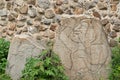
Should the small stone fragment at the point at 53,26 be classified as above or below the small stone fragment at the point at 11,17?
below

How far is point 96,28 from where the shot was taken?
6141 millimetres

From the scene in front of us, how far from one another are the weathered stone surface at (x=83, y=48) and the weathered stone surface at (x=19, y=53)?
41 centimetres

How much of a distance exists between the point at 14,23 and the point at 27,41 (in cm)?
190

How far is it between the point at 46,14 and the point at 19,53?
1.45m

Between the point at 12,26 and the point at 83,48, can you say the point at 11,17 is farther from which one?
the point at 83,48

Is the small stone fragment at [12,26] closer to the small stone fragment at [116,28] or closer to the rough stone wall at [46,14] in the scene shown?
the rough stone wall at [46,14]

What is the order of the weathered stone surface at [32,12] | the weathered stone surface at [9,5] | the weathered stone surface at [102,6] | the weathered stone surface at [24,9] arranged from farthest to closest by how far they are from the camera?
the weathered stone surface at [9,5]
the weathered stone surface at [24,9]
the weathered stone surface at [32,12]
the weathered stone surface at [102,6]

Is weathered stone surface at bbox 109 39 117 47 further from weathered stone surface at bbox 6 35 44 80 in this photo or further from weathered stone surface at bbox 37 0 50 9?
weathered stone surface at bbox 37 0 50 9

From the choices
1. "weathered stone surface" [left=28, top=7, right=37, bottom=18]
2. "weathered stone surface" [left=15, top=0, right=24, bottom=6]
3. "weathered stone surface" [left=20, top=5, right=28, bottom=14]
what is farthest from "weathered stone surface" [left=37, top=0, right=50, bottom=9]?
"weathered stone surface" [left=15, top=0, right=24, bottom=6]

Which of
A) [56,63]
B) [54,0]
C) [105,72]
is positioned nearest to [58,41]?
[56,63]

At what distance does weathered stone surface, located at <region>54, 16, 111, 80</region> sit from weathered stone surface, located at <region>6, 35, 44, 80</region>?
1.34 ft

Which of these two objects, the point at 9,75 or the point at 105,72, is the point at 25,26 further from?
the point at 105,72

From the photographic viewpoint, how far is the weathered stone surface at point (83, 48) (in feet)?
20.2

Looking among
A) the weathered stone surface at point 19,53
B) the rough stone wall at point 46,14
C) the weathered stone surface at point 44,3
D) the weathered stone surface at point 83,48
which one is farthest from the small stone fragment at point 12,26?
the weathered stone surface at point 83,48
